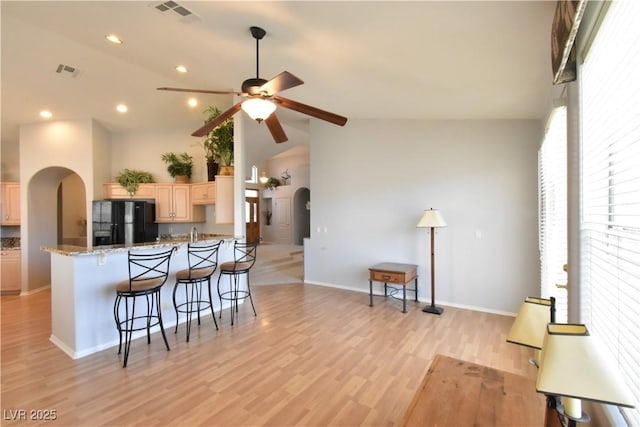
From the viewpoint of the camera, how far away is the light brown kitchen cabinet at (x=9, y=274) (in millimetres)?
5586

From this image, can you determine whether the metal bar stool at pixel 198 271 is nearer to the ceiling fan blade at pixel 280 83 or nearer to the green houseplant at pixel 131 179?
the ceiling fan blade at pixel 280 83

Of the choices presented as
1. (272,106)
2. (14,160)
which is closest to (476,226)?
(272,106)

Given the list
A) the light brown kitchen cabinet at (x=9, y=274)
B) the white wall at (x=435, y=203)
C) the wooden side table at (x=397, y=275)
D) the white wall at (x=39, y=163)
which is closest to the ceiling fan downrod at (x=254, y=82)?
the white wall at (x=435, y=203)

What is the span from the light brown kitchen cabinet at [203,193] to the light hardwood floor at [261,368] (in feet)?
8.34

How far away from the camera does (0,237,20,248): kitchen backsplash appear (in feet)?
18.8

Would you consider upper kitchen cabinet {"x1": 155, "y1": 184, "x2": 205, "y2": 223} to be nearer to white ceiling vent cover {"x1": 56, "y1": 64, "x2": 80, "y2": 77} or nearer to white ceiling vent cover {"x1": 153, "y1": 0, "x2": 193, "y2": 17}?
white ceiling vent cover {"x1": 56, "y1": 64, "x2": 80, "y2": 77}

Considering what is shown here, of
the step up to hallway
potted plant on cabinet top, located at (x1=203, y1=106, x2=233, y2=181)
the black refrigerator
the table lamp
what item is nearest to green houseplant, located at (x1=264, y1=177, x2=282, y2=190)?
the step up to hallway

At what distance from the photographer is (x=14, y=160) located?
6.19m

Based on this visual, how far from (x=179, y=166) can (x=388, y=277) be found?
460 cm

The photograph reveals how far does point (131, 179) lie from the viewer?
5.99 metres

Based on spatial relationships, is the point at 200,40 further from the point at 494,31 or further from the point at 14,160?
the point at 14,160

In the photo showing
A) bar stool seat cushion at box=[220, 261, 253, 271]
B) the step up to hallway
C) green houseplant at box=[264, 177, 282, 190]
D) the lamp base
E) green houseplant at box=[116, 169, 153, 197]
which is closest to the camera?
bar stool seat cushion at box=[220, 261, 253, 271]

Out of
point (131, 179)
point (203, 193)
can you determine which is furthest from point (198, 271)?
point (131, 179)

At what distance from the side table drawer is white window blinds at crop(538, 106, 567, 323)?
5.47 feet
